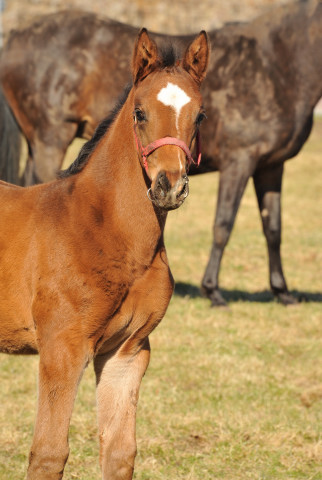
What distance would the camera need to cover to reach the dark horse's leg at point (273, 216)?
22.4 feet

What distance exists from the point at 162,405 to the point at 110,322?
181 centimetres

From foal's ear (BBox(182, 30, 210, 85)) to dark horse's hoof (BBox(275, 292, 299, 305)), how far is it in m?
4.11

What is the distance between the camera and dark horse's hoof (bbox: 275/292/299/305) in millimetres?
6762

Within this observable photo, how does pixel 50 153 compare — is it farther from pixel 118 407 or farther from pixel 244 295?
pixel 118 407

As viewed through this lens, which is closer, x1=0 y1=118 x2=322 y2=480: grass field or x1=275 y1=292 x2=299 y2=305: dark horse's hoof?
x1=0 y1=118 x2=322 y2=480: grass field

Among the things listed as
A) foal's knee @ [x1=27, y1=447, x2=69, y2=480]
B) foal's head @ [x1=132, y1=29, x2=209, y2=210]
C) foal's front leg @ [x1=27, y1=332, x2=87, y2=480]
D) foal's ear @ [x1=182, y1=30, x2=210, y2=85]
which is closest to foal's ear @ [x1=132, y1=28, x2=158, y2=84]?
foal's head @ [x1=132, y1=29, x2=209, y2=210]

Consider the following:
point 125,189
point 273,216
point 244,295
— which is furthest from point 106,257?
point 244,295

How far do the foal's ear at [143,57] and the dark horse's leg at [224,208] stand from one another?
3620 mm

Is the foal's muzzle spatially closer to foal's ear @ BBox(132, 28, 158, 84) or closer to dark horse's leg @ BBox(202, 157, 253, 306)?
foal's ear @ BBox(132, 28, 158, 84)

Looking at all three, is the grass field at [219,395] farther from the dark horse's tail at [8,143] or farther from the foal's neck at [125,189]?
the dark horse's tail at [8,143]

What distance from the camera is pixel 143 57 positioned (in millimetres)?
2812

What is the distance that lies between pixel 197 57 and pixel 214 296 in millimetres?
3814

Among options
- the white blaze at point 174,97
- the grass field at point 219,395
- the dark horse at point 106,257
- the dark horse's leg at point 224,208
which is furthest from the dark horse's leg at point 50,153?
the white blaze at point 174,97

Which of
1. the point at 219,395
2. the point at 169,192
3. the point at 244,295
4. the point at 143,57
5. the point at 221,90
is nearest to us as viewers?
the point at 169,192
